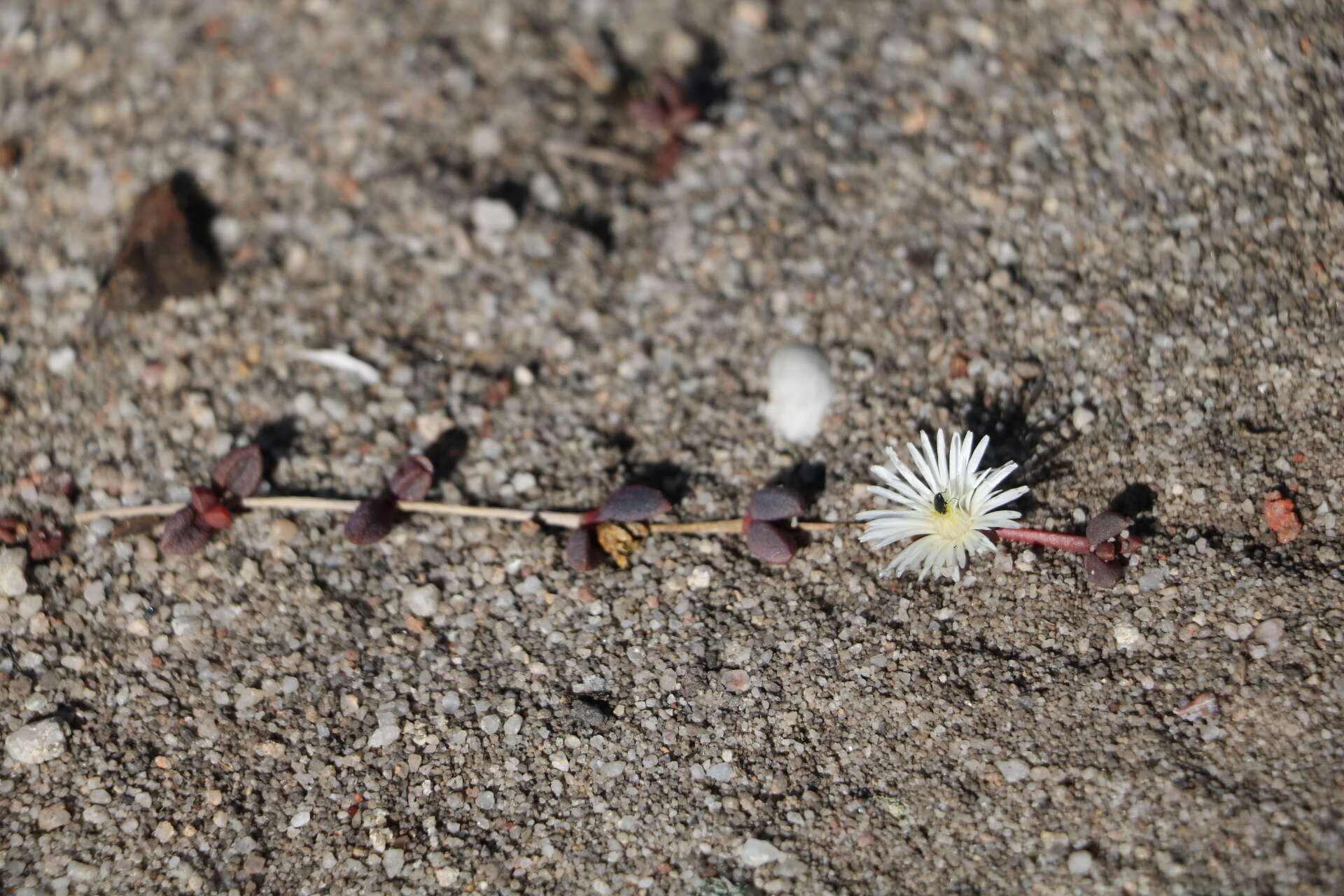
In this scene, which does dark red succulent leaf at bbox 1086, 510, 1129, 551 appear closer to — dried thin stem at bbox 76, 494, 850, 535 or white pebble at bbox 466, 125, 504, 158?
dried thin stem at bbox 76, 494, 850, 535

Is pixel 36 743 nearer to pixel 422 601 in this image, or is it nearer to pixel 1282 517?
pixel 422 601

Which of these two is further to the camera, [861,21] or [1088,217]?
[861,21]

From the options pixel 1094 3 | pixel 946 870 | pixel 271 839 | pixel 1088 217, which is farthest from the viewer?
pixel 1094 3

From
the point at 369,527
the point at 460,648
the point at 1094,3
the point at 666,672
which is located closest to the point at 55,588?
the point at 369,527

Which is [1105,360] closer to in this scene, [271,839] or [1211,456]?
[1211,456]

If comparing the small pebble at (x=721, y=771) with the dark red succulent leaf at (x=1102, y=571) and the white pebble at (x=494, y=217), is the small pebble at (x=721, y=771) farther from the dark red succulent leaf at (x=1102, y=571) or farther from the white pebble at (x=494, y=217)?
the white pebble at (x=494, y=217)

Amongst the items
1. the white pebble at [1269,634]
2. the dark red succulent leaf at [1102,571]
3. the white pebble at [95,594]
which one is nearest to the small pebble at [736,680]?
the dark red succulent leaf at [1102,571]

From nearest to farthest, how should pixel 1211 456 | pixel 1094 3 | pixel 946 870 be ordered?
1. pixel 946 870
2. pixel 1211 456
3. pixel 1094 3

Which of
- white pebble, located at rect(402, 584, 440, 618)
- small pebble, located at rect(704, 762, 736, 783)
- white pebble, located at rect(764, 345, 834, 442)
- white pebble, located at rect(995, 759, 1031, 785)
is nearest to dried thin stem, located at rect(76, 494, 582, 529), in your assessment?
white pebble, located at rect(402, 584, 440, 618)
